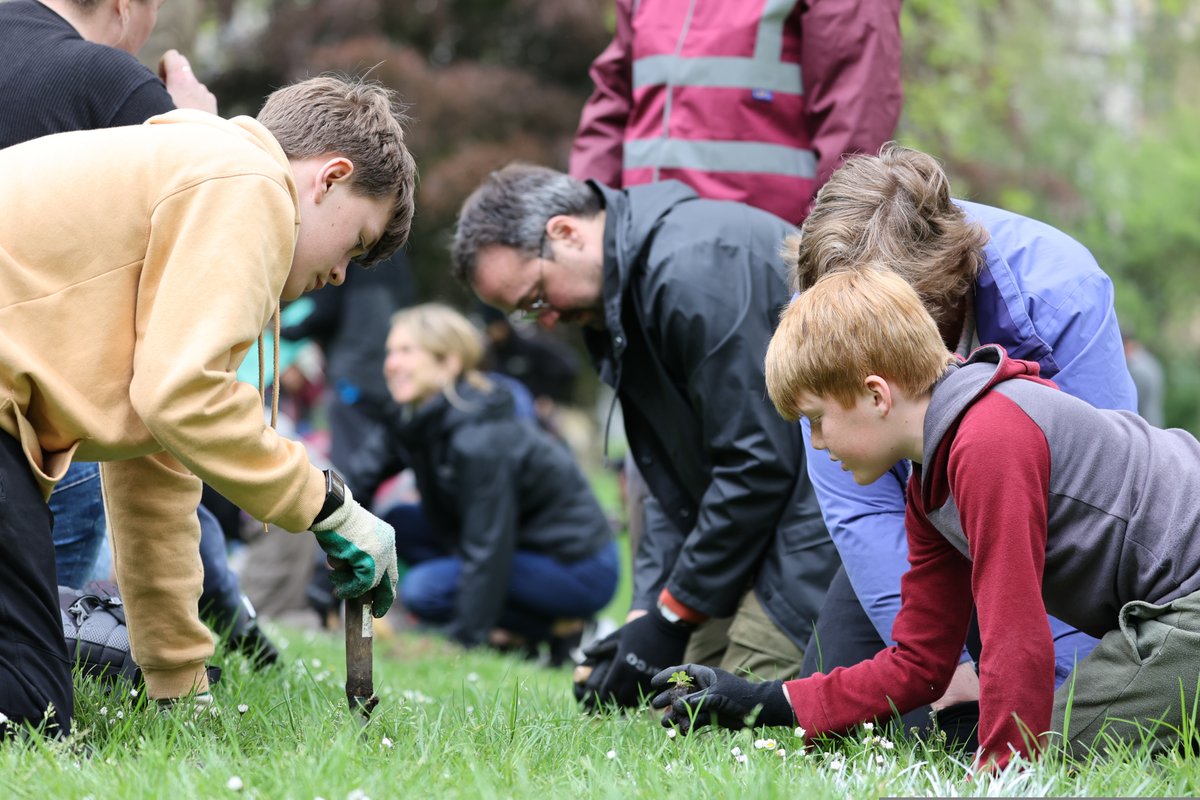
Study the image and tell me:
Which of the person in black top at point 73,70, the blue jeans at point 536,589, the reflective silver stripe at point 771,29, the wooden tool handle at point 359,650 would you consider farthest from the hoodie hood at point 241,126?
the blue jeans at point 536,589

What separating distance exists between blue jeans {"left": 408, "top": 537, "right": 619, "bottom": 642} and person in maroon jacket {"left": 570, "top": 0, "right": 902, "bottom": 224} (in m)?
3.36

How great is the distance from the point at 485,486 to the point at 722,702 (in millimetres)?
4553

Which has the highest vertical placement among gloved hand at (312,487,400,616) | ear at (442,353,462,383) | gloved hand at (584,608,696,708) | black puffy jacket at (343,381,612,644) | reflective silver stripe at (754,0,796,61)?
reflective silver stripe at (754,0,796,61)

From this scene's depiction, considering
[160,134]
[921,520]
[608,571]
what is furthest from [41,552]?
[608,571]

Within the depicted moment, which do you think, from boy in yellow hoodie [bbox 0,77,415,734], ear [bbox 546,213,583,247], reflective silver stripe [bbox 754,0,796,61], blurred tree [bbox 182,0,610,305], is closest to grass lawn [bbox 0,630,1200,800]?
boy in yellow hoodie [bbox 0,77,415,734]

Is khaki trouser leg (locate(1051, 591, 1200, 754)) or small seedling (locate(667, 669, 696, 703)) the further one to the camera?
small seedling (locate(667, 669, 696, 703))

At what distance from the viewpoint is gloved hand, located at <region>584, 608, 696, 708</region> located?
426 cm

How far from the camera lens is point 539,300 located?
4.58 m

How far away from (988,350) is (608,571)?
197 inches

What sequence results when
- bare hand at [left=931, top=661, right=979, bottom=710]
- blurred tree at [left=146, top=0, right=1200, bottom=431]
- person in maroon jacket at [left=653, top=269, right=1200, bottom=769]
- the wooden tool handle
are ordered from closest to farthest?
person in maroon jacket at [left=653, top=269, right=1200, bottom=769], the wooden tool handle, bare hand at [left=931, top=661, right=979, bottom=710], blurred tree at [left=146, top=0, right=1200, bottom=431]

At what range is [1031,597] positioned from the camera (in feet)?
9.07

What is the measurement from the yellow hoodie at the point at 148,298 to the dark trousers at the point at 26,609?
0.22 ft

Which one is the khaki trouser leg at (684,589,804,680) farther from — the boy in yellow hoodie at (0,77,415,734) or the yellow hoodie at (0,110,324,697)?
the yellow hoodie at (0,110,324,697)

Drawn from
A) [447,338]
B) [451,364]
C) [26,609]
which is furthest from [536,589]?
[26,609]
